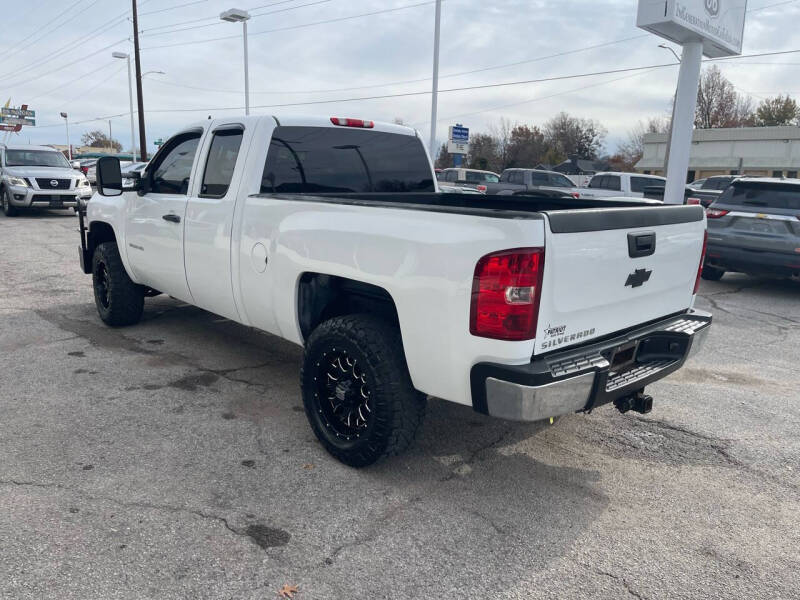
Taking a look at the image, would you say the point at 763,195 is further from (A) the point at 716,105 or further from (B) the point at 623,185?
(A) the point at 716,105

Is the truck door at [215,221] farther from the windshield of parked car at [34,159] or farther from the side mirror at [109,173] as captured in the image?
the windshield of parked car at [34,159]

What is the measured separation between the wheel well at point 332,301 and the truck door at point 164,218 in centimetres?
153

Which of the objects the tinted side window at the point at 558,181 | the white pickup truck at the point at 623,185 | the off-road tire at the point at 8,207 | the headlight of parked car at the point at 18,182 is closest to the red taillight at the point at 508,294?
the headlight of parked car at the point at 18,182

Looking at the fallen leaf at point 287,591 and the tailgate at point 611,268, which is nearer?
the fallen leaf at point 287,591

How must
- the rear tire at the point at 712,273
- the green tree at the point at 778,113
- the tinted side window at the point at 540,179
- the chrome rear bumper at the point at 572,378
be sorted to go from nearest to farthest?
the chrome rear bumper at the point at 572,378, the rear tire at the point at 712,273, the tinted side window at the point at 540,179, the green tree at the point at 778,113

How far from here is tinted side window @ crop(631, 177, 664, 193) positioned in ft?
65.5

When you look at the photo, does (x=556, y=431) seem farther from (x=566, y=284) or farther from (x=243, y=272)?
(x=243, y=272)

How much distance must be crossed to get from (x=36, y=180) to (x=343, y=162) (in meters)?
15.1

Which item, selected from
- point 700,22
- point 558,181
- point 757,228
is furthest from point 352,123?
point 558,181

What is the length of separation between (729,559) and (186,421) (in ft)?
10.3

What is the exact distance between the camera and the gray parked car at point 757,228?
881 cm

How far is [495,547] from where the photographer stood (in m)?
2.91

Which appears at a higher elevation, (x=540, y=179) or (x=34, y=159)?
(x=34, y=159)

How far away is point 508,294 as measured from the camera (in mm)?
2773
